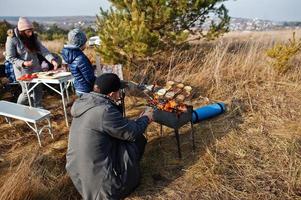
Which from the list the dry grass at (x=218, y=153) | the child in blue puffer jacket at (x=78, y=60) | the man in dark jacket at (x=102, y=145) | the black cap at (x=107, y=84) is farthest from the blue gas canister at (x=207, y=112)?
the black cap at (x=107, y=84)

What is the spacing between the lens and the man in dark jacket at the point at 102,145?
2.52 meters

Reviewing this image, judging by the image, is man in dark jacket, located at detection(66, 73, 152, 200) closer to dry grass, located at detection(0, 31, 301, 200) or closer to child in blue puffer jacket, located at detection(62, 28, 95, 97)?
dry grass, located at detection(0, 31, 301, 200)

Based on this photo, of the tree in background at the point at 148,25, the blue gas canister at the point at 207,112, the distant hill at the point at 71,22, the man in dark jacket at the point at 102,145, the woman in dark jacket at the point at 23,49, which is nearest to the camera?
the man in dark jacket at the point at 102,145

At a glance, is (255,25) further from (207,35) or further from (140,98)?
(140,98)

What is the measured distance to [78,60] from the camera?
3.56 metres

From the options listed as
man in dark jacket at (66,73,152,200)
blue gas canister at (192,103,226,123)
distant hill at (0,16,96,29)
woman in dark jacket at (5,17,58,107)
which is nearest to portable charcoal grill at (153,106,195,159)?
man in dark jacket at (66,73,152,200)

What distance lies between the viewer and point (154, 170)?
3.31 m

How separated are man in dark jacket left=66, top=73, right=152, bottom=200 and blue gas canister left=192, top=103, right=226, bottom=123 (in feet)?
5.44

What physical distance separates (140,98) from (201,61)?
1673mm

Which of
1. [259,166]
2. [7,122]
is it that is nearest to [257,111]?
[259,166]

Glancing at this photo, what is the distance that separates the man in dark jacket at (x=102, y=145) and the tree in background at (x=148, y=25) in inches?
111

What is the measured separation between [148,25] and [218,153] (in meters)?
3.50

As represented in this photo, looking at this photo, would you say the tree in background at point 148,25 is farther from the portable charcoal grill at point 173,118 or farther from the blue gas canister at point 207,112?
the portable charcoal grill at point 173,118

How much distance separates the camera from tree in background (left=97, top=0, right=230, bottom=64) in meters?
5.38
